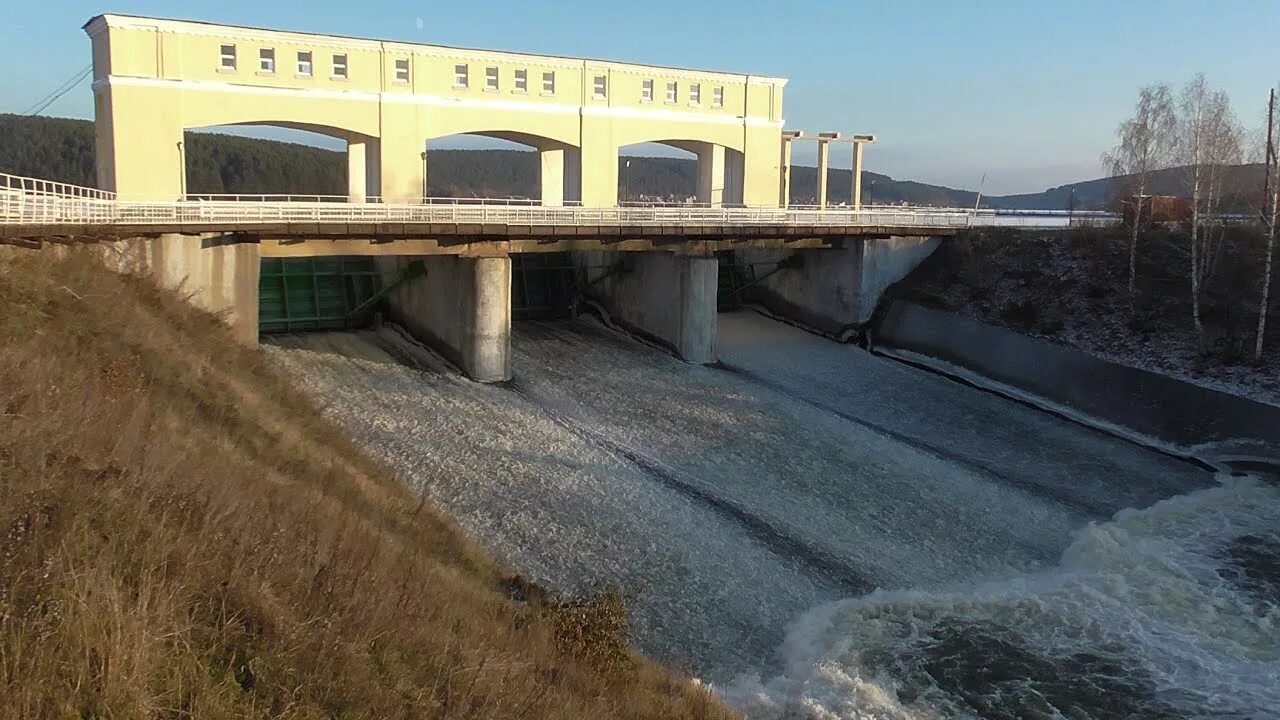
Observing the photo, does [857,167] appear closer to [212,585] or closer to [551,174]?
[551,174]

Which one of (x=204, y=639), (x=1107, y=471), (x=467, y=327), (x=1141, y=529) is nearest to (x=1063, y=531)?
(x=1141, y=529)

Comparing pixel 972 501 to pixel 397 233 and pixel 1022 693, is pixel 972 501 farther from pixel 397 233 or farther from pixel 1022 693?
pixel 397 233

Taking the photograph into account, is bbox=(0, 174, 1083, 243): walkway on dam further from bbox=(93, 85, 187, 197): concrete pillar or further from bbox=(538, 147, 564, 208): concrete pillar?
bbox=(538, 147, 564, 208): concrete pillar

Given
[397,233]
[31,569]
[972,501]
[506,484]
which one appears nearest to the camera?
[31,569]

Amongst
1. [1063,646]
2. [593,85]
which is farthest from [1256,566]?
[593,85]

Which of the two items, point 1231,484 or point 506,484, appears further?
point 1231,484

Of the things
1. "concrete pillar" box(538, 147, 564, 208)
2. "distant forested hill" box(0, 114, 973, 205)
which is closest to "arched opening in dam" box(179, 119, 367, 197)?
"distant forested hill" box(0, 114, 973, 205)

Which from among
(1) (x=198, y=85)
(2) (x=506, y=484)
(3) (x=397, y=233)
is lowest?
(2) (x=506, y=484)
